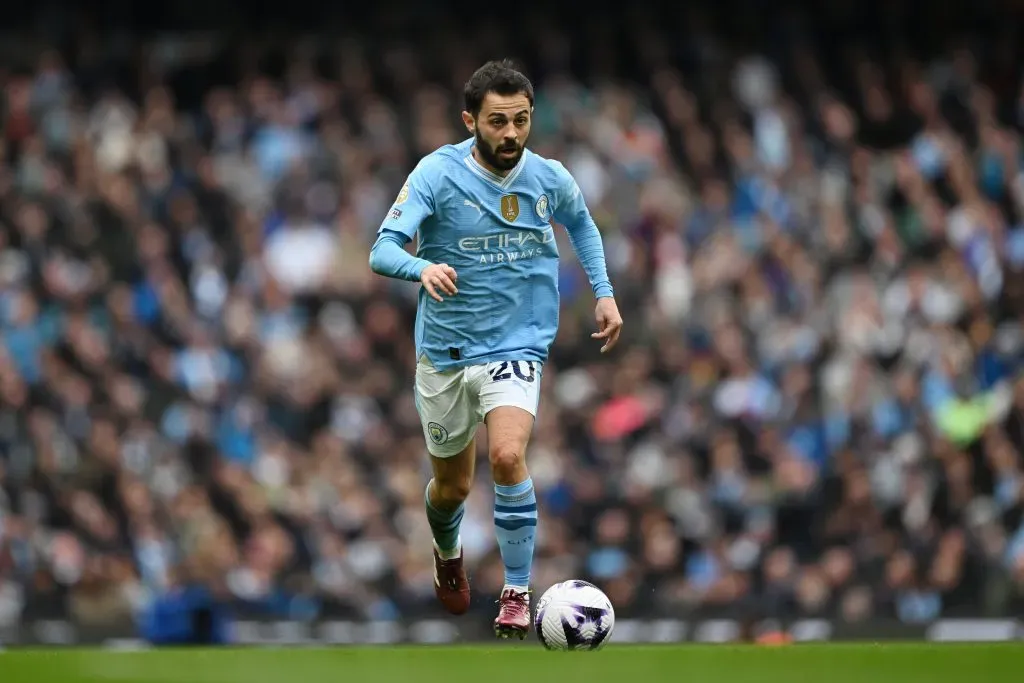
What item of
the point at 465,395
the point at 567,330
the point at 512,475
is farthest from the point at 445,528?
the point at 567,330

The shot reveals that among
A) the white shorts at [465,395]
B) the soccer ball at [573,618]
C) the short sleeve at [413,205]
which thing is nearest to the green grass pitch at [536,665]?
the soccer ball at [573,618]

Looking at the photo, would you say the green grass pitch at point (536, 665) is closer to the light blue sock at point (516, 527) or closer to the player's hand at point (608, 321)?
the light blue sock at point (516, 527)

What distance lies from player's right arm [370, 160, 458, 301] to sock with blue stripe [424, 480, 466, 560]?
1589 mm

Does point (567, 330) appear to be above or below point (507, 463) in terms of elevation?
below

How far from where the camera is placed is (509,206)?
33.3 ft

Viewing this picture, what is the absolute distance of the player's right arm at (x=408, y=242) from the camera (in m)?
9.23

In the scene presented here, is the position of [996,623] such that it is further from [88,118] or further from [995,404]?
[88,118]

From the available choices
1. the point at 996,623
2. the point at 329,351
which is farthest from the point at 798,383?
the point at 329,351

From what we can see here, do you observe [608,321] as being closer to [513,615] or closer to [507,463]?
[507,463]

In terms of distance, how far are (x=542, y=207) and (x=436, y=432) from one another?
1.39 m

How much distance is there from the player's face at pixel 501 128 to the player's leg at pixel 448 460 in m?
1.20

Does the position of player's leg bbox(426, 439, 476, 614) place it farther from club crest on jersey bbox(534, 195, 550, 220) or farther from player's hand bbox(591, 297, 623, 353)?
club crest on jersey bbox(534, 195, 550, 220)

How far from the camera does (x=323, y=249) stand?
2034cm

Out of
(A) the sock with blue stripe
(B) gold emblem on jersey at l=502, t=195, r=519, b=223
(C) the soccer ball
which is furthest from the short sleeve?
(C) the soccer ball
